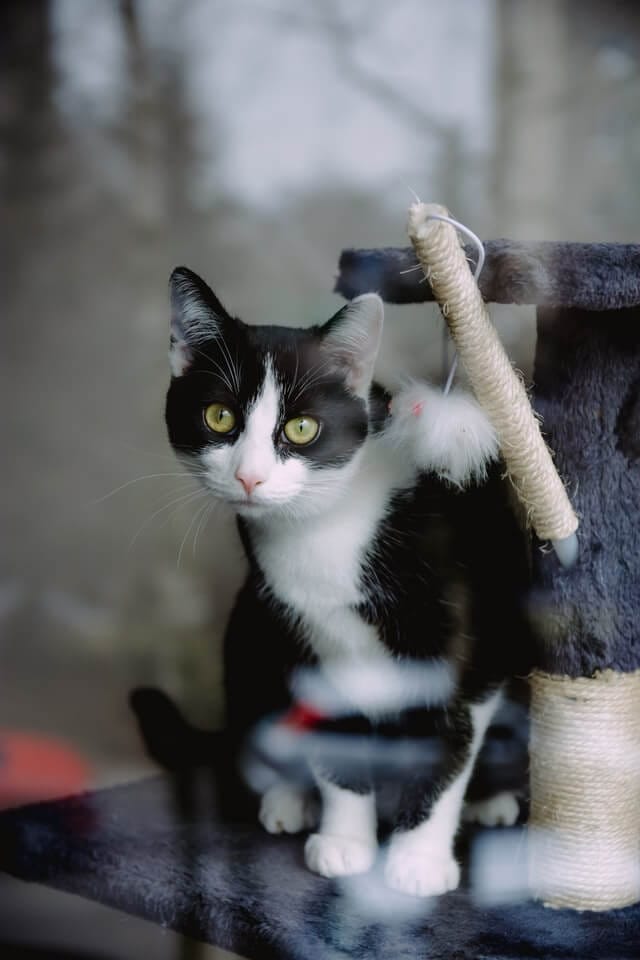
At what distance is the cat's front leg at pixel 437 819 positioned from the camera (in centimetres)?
94

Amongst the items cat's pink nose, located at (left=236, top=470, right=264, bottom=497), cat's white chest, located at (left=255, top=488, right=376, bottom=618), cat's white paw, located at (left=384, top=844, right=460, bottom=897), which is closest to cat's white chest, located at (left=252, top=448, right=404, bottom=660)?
cat's white chest, located at (left=255, top=488, right=376, bottom=618)

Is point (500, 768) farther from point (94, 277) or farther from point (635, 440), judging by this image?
point (94, 277)

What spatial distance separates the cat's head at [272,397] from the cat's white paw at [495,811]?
1.41ft

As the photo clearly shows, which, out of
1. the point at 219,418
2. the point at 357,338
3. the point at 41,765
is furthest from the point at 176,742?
the point at 357,338

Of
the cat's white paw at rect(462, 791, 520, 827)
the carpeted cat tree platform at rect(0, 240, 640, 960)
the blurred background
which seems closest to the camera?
the carpeted cat tree platform at rect(0, 240, 640, 960)

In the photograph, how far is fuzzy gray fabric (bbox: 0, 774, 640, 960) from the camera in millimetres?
849

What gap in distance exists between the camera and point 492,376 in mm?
829

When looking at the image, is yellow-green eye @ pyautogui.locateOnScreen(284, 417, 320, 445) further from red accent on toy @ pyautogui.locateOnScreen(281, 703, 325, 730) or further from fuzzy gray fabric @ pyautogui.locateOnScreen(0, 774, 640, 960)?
fuzzy gray fabric @ pyautogui.locateOnScreen(0, 774, 640, 960)

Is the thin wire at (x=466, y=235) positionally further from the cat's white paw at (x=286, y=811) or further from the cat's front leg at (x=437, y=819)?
the cat's white paw at (x=286, y=811)

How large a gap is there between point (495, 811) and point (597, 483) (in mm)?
424

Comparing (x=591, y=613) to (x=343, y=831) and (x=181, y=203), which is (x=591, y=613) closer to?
(x=343, y=831)

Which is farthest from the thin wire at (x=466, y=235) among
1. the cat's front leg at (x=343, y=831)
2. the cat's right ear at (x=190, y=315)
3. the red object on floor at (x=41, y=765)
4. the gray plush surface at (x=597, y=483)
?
the red object on floor at (x=41, y=765)

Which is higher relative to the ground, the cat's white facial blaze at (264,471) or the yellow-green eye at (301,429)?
the yellow-green eye at (301,429)

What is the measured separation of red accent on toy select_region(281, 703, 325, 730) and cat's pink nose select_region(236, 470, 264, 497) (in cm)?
31
